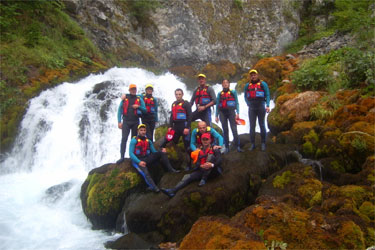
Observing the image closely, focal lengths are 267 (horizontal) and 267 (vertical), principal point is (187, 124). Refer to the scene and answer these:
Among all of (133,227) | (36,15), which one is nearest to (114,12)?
(36,15)

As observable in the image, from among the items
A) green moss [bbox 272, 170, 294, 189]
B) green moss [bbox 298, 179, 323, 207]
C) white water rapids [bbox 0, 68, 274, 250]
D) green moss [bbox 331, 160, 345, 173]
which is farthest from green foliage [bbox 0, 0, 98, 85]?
green moss [bbox 331, 160, 345, 173]

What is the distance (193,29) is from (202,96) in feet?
48.6

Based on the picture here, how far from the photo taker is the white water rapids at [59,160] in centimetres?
591

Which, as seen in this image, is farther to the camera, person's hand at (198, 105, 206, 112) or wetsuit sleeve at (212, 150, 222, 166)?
person's hand at (198, 105, 206, 112)

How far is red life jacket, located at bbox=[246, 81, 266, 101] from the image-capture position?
610 centimetres

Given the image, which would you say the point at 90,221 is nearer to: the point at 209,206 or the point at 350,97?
the point at 209,206

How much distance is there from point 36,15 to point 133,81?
239 inches

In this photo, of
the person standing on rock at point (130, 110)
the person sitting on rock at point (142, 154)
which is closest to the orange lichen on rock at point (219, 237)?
the person sitting on rock at point (142, 154)

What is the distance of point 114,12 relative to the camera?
59.7ft

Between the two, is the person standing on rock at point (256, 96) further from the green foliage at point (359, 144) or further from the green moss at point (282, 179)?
the green foliage at point (359, 144)

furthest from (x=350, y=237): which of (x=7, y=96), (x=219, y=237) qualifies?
(x=7, y=96)

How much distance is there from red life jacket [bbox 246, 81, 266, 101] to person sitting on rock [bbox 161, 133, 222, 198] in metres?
1.57

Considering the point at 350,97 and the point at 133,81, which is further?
the point at 133,81

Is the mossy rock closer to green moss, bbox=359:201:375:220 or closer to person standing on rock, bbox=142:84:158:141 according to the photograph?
person standing on rock, bbox=142:84:158:141
